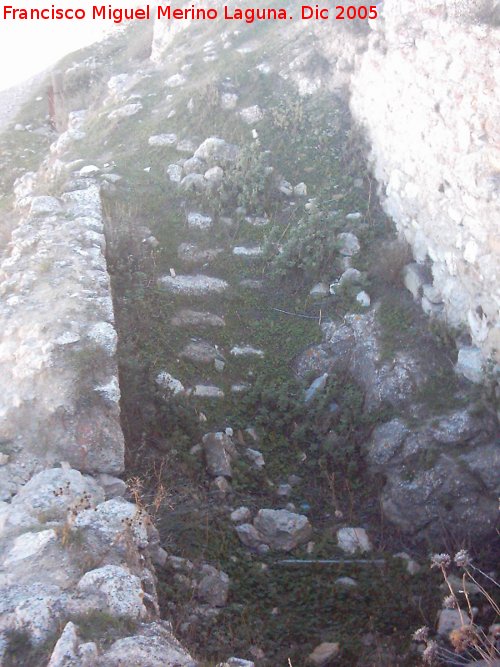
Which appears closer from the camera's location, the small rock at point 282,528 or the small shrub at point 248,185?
the small rock at point 282,528

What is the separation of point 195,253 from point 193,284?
655 millimetres

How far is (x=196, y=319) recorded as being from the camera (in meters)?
7.84

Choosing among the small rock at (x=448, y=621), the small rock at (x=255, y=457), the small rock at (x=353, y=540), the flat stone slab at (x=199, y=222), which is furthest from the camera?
the flat stone slab at (x=199, y=222)

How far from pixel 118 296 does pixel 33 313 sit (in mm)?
1209

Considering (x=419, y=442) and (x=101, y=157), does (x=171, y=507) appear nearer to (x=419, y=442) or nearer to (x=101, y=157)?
(x=419, y=442)

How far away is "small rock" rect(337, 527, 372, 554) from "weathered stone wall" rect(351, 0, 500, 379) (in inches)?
88.1

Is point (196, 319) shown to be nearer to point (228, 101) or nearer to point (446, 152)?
point (446, 152)

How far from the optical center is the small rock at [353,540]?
576 centimetres

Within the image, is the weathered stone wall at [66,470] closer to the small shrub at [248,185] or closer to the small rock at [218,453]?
the small rock at [218,453]

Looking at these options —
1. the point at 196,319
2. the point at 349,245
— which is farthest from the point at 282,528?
the point at 349,245

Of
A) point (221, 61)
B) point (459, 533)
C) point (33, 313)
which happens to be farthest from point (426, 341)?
point (221, 61)

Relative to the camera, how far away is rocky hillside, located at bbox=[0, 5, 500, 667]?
4496 mm

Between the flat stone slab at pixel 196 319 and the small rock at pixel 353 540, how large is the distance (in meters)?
3.03

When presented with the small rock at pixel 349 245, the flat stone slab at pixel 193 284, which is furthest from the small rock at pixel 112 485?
the small rock at pixel 349 245
